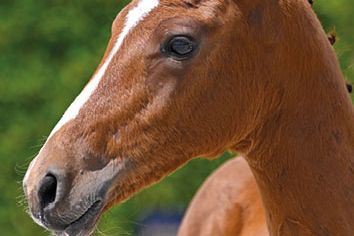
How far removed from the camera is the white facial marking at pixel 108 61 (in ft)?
6.79

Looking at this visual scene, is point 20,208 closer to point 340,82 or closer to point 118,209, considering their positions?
point 118,209

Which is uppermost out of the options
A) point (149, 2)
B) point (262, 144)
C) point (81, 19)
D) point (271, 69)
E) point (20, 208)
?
point (149, 2)

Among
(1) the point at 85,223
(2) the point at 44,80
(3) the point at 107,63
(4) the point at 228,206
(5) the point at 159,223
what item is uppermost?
(3) the point at 107,63

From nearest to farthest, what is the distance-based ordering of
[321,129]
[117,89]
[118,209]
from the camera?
[117,89] < [321,129] < [118,209]

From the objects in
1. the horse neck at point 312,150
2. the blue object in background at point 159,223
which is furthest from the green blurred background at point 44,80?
the horse neck at point 312,150

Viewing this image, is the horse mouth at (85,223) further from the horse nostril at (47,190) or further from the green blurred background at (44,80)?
the green blurred background at (44,80)

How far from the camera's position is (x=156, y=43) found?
208 cm

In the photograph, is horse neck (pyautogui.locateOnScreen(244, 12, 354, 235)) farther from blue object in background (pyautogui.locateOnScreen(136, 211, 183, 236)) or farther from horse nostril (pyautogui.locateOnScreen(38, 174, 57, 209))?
blue object in background (pyautogui.locateOnScreen(136, 211, 183, 236))

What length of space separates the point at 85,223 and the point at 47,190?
12 cm

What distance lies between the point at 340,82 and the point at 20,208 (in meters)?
2.75

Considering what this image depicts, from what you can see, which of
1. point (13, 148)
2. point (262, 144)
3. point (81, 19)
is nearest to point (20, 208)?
point (13, 148)

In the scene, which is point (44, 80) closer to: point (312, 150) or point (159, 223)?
point (159, 223)

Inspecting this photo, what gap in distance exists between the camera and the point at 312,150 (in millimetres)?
2246

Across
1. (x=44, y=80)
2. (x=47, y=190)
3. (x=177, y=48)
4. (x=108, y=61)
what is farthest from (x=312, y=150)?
(x=44, y=80)
